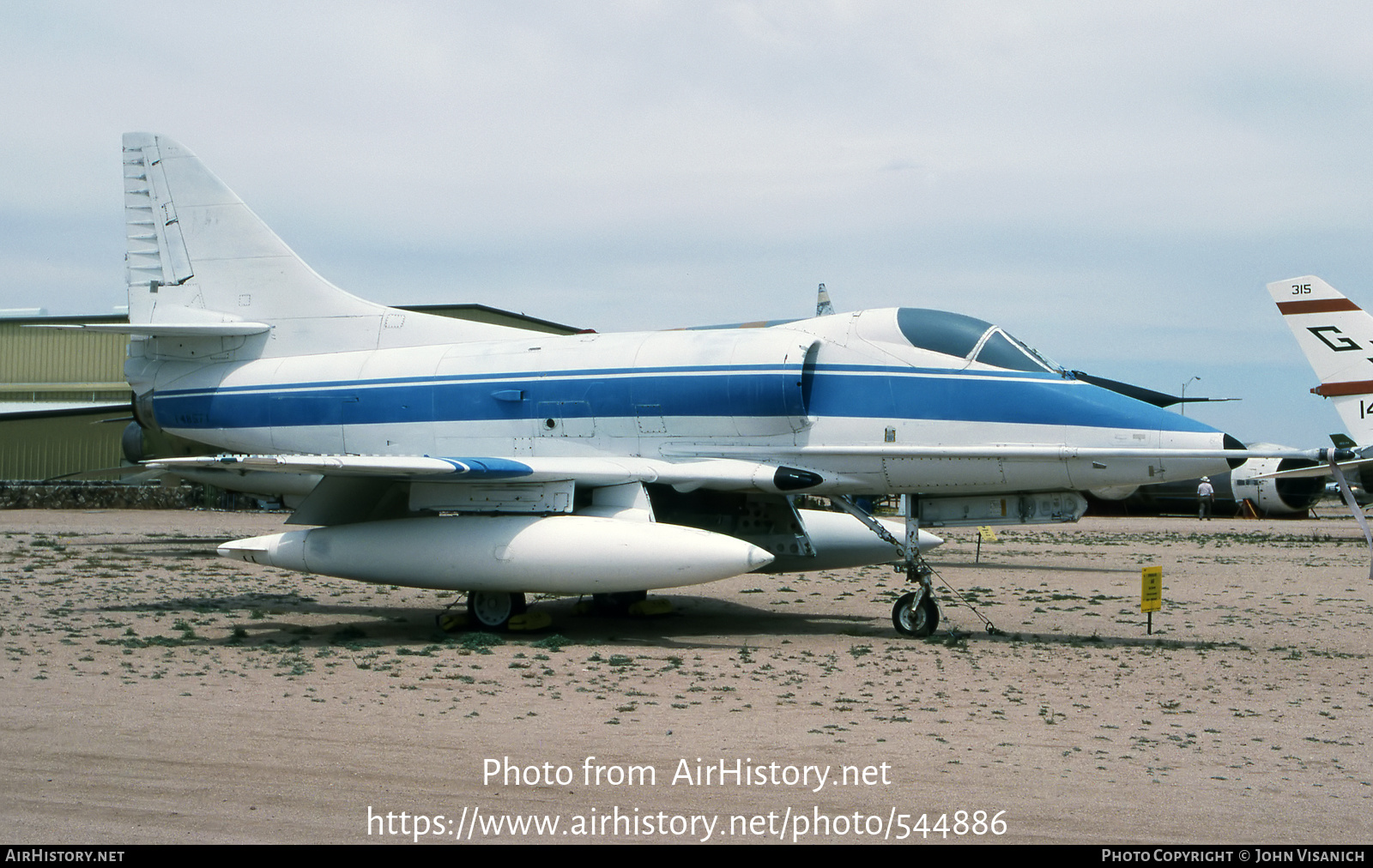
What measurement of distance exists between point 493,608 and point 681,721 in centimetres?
478

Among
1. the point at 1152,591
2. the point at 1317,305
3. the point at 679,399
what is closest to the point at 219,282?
the point at 679,399

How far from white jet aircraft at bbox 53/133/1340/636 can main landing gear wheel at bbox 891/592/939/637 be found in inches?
0.9

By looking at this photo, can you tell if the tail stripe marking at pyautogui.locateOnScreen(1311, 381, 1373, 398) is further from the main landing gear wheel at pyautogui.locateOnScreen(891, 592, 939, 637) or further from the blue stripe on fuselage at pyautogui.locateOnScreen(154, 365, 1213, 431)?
the main landing gear wheel at pyautogui.locateOnScreen(891, 592, 939, 637)

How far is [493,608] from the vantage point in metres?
11.6

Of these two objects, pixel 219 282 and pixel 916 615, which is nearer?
A: pixel 916 615

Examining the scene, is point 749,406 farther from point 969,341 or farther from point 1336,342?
point 1336,342

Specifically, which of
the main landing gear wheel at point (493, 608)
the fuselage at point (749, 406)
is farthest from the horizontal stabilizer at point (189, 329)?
the main landing gear wheel at point (493, 608)

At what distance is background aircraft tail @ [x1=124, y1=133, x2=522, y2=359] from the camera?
13.9m

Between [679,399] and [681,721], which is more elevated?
[679,399]

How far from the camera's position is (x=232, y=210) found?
1424 centimetres

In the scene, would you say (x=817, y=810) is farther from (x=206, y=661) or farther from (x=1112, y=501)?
(x=1112, y=501)

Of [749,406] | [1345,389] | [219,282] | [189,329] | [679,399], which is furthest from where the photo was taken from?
[1345,389]

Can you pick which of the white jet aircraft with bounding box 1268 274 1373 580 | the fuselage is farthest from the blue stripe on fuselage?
the white jet aircraft with bounding box 1268 274 1373 580

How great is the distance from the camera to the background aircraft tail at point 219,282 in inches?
547
